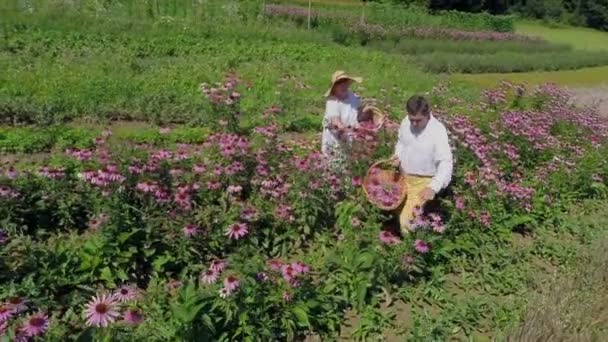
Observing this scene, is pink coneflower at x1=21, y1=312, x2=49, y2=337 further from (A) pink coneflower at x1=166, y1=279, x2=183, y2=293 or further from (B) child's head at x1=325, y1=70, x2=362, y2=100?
(B) child's head at x1=325, y1=70, x2=362, y2=100

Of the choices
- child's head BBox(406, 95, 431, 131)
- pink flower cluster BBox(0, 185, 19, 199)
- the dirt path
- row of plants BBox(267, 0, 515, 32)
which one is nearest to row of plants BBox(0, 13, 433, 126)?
child's head BBox(406, 95, 431, 131)

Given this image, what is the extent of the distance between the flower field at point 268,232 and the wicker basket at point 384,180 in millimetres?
63

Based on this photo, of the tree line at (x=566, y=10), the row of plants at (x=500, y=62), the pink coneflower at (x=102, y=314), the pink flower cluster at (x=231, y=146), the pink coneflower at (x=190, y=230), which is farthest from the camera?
the tree line at (x=566, y=10)

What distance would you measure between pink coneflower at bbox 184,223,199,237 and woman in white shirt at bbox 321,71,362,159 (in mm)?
1632

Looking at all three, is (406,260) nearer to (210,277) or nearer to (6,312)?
(210,277)

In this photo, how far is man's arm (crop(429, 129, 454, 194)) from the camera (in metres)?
4.18

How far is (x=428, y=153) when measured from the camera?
4383mm

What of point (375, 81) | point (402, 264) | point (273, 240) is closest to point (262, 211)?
point (273, 240)

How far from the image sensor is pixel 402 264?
387 cm

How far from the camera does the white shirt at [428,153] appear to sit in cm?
424

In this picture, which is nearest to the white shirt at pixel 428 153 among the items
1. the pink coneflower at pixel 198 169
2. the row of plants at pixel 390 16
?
the pink coneflower at pixel 198 169

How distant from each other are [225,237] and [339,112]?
1.76 m

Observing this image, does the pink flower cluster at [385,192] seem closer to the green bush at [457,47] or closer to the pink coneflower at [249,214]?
the pink coneflower at [249,214]

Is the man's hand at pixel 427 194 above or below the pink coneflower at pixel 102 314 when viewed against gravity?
below
